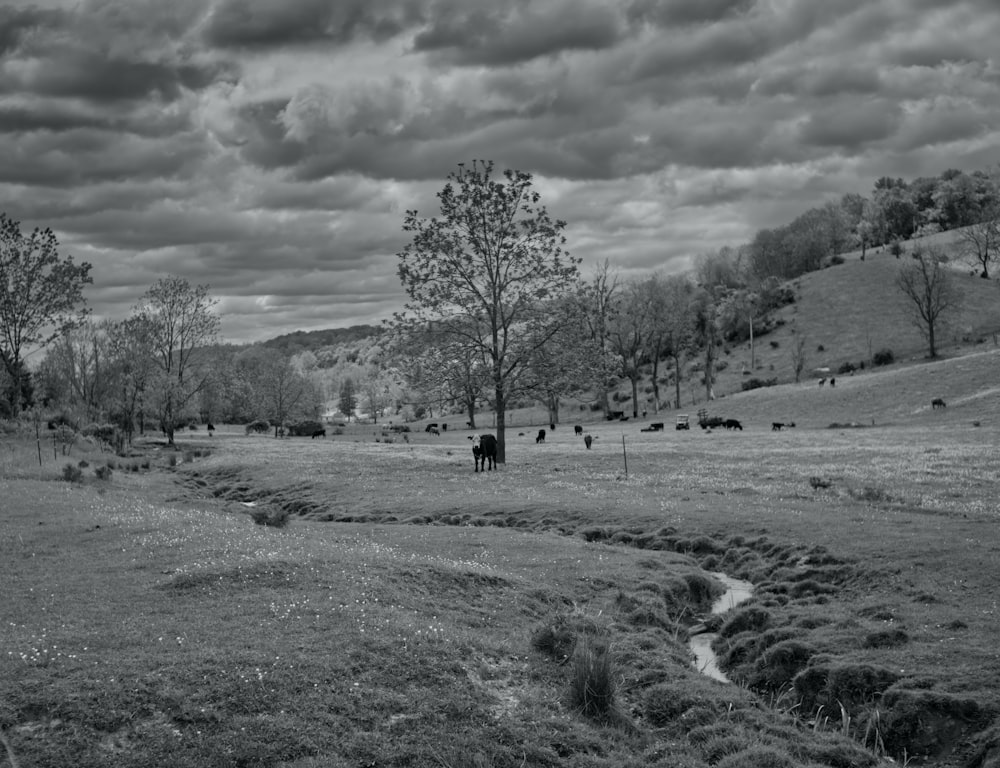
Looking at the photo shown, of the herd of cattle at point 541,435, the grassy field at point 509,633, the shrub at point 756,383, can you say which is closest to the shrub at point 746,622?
the grassy field at point 509,633

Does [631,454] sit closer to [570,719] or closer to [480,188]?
[480,188]

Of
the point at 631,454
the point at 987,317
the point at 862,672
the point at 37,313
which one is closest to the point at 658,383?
the point at 987,317

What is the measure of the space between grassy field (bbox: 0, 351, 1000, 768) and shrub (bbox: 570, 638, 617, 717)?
4cm

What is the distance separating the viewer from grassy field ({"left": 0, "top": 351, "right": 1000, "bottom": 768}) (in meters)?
9.52

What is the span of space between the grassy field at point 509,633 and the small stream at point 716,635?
0.28 m

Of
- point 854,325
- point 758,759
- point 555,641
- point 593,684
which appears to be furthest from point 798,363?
point 758,759

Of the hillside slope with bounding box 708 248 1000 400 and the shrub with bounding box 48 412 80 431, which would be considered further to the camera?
the hillside slope with bounding box 708 248 1000 400

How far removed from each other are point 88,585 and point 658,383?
125 metres

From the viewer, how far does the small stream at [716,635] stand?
14.3 metres

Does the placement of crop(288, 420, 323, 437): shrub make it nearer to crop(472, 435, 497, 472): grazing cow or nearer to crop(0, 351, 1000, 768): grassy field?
crop(472, 435, 497, 472): grazing cow

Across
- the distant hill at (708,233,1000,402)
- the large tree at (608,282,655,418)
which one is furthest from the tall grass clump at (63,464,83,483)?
the distant hill at (708,233,1000,402)

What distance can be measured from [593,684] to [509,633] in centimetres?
275

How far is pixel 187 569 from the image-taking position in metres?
15.2

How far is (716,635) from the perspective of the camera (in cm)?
1612
